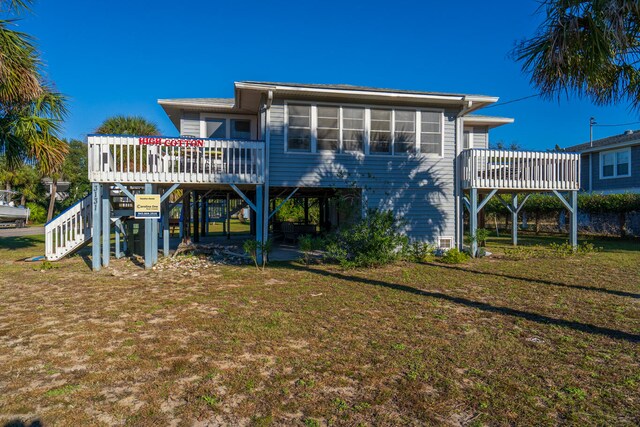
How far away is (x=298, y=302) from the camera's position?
6.68 metres

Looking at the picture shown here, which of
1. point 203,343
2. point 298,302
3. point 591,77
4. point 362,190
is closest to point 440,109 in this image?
point 362,190

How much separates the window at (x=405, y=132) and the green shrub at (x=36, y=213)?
34.8 metres

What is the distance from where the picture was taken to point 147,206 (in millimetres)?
9875

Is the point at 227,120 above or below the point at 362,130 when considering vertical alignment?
above

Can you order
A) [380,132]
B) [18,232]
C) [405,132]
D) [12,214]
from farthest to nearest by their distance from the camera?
1. [12,214]
2. [18,232]
3. [405,132]
4. [380,132]

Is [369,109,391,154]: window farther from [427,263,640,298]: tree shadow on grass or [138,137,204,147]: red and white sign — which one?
[138,137,204,147]: red and white sign

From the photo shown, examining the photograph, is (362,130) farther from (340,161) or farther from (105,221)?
(105,221)

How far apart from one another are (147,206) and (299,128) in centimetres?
465

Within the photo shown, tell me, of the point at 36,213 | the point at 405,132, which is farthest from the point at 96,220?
the point at 36,213

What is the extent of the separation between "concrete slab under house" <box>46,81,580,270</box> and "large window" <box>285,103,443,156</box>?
0.03 metres

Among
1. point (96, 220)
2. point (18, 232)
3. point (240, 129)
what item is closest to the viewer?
point (96, 220)

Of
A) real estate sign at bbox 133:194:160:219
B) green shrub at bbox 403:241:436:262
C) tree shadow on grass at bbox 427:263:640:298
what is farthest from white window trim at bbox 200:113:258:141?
tree shadow on grass at bbox 427:263:640:298

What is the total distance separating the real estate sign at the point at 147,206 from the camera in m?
9.82

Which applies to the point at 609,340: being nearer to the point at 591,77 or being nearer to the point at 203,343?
the point at 591,77
